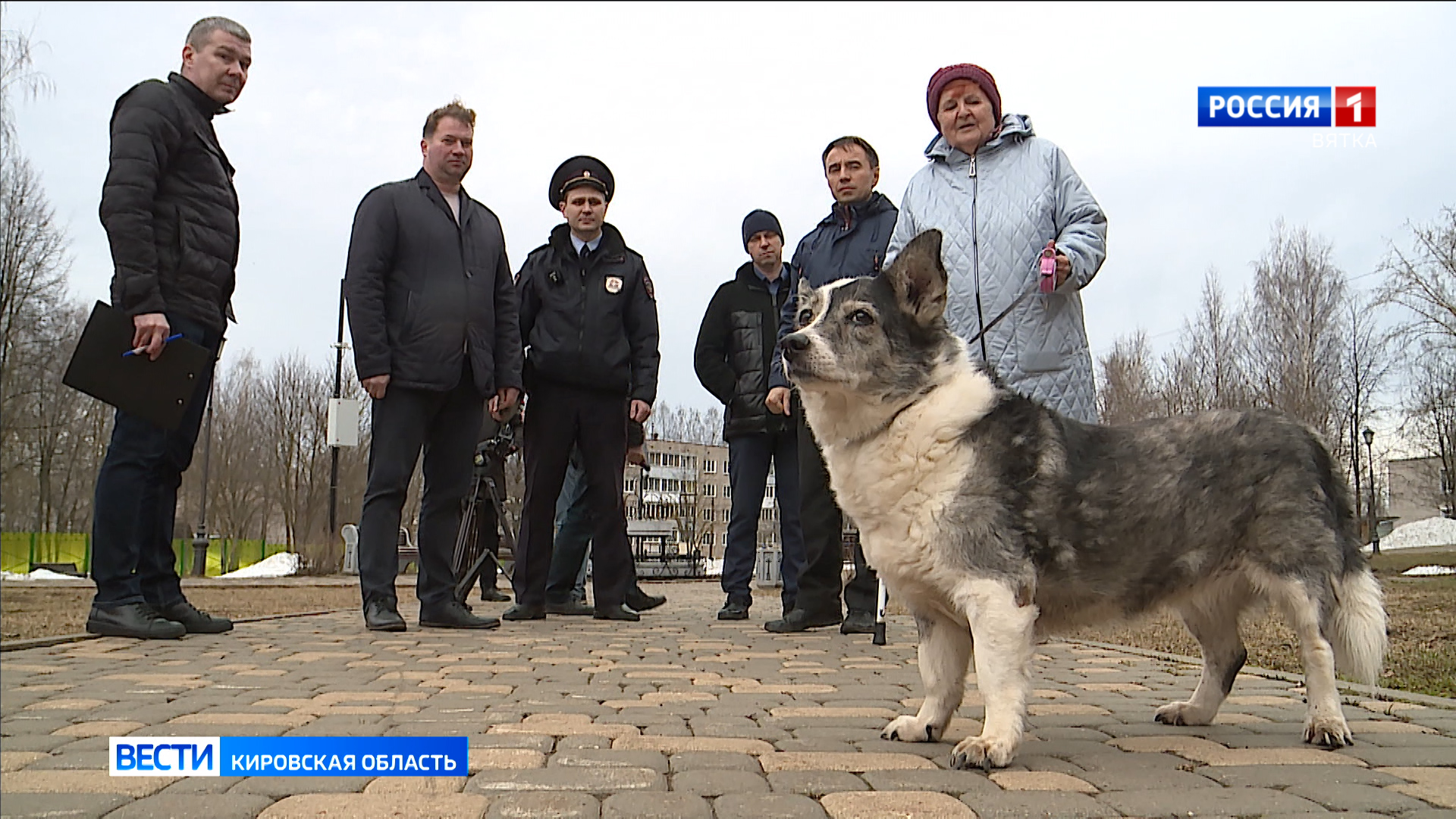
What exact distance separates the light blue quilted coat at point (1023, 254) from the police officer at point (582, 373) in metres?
3.74

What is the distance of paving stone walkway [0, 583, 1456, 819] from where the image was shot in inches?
104

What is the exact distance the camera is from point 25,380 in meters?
29.7

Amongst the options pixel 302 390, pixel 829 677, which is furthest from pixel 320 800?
pixel 302 390

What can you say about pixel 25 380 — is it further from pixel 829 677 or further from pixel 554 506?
pixel 829 677

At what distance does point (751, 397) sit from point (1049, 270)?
477 centimetres

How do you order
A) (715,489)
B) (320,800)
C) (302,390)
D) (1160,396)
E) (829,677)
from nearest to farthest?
(320,800), (829,677), (1160,396), (302,390), (715,489)

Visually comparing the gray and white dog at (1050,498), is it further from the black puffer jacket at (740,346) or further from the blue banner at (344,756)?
the black puffer jacket at (740,346)

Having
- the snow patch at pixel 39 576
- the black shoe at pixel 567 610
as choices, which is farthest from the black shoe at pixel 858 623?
the snow patch at pixel 39 576

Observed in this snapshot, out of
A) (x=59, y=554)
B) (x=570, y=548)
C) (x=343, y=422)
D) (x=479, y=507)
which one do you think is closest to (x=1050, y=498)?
(x=570, y=548)

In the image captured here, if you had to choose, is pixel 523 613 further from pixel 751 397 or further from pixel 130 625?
pixel 130 625

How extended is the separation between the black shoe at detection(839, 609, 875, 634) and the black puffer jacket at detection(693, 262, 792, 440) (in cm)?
186

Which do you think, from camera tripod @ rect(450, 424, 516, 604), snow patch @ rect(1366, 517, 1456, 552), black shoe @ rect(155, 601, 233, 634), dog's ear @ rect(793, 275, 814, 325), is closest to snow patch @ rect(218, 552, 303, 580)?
camera tripod @ rect(450, 424, 516, 604)

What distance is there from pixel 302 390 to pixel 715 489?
44198mm

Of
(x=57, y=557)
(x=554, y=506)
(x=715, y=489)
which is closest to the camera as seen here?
(x=554, y=506)
